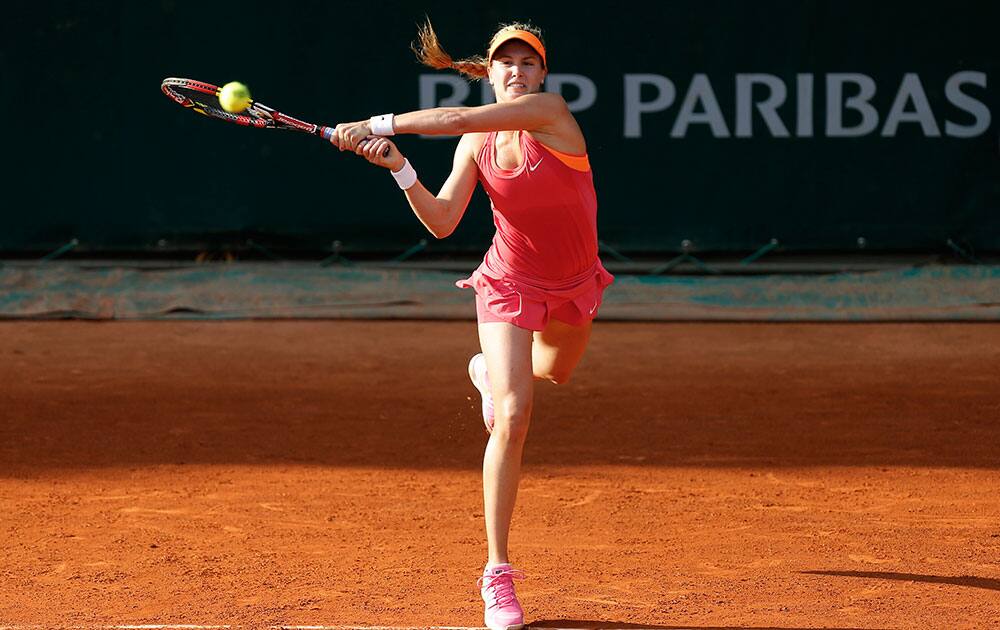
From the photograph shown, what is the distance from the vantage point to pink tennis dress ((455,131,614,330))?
387cm

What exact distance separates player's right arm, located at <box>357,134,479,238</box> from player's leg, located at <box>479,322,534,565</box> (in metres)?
0.37

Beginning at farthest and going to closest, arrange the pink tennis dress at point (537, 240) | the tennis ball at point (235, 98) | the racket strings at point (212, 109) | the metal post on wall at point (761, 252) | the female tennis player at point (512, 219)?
the metal post on wall at point (761, 252), the racket strings at point (212, 109), the tennis ball at point (235, 98), the pink tennis dress at point (537, 240), the female tennis player at point (512, 219)

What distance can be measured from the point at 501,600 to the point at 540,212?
1031 millimetres

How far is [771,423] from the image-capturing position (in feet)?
21.0

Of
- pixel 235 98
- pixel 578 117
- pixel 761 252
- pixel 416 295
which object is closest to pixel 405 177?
pixel 235 98

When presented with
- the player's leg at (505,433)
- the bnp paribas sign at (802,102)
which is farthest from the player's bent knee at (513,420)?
the bnp paribas sign at (802,102)

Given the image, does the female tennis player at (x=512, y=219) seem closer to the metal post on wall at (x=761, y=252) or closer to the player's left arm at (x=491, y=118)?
the player's left arm at (x=491, y=118)

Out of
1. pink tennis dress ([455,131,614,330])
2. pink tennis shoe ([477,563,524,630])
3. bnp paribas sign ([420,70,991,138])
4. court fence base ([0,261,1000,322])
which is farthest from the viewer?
bnp paribas sign ([420,70,991,138])

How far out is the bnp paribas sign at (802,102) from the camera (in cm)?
938

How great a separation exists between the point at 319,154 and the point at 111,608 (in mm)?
6011

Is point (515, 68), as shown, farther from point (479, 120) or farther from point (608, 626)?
point (608, 626)

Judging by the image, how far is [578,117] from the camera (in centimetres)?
943

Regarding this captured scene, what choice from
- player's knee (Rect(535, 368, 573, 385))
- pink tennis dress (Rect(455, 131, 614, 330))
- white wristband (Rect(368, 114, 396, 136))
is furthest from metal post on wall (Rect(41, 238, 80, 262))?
white wristband (Rect(368, 114, 396, 136))

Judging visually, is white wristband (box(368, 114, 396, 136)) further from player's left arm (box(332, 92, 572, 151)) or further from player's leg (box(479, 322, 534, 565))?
player's leg (box(479, 322, 534, 565))
